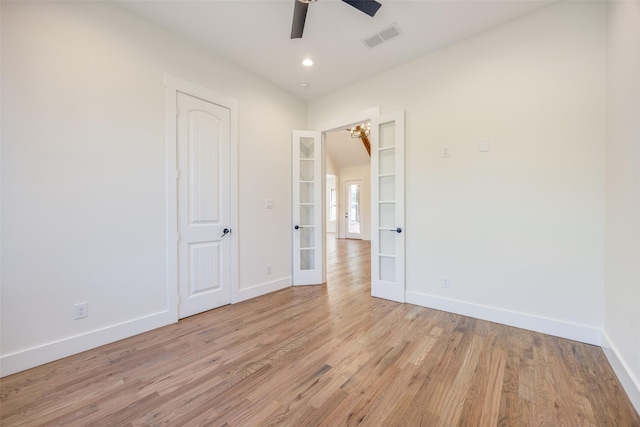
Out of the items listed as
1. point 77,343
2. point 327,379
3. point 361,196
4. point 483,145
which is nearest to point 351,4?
point 483,145

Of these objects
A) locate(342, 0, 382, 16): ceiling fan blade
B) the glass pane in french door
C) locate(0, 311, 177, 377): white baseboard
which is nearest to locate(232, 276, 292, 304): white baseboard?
the glass pane in french door

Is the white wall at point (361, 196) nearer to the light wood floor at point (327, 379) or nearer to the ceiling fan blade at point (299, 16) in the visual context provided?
the light wood floor at point (327, 379)

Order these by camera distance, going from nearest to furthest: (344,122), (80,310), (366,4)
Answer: (366,4), (80,310), (344,122)

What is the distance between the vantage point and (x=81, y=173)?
207cm

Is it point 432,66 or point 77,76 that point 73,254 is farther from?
point 432,66

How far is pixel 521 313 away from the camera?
7.92ft

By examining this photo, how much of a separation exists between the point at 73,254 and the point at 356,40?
3322mm

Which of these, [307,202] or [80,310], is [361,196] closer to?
[307,202]

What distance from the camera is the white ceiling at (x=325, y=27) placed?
2.27 meters

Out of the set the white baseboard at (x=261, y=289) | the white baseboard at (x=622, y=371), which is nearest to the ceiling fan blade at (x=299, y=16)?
the white baseboard at (x=261, y=289)

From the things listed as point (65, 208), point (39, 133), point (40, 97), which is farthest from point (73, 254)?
point (40, 97)

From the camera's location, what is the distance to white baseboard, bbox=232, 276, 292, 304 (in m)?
3.20

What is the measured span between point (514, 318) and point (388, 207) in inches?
67.8

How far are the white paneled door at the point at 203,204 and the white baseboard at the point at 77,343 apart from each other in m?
0.28
